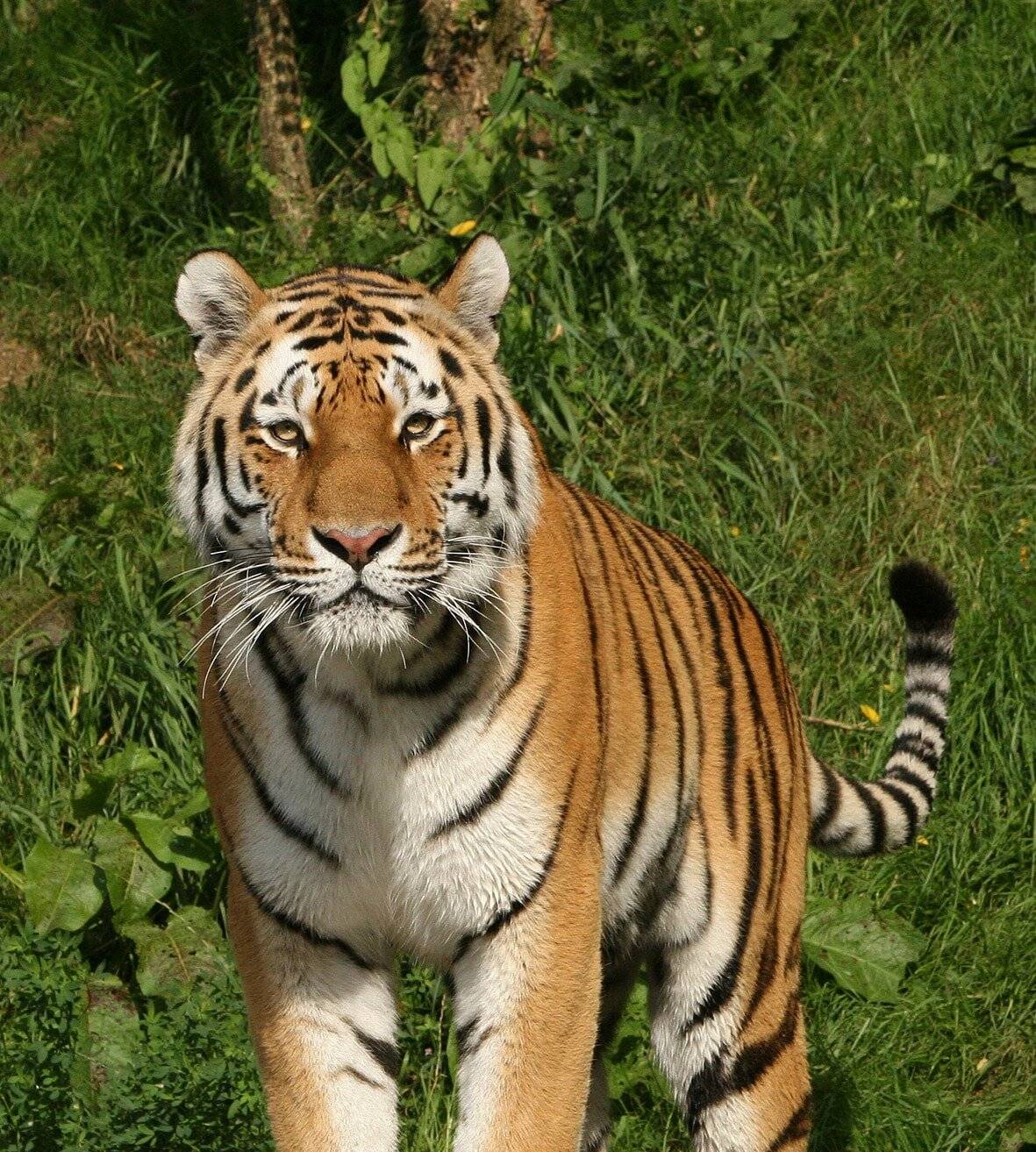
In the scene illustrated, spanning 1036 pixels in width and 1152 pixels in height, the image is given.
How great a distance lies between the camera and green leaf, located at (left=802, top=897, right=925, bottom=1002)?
3.70 meters

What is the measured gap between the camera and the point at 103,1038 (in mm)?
3367

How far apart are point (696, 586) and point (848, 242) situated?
2.07 m

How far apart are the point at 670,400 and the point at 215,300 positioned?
7.10 ft

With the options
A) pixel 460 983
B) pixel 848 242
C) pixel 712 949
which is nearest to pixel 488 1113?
pixel 460 983

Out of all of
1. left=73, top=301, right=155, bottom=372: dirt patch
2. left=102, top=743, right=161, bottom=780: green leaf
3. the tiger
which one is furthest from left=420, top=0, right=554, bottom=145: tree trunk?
the tiger

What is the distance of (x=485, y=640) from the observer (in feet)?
8.23

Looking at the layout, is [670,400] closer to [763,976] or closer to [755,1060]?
[763,976]

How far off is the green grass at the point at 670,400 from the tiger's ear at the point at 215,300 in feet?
3.99

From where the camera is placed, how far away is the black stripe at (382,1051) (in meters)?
2.61

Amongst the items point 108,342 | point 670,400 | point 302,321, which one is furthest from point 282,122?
point 302,321

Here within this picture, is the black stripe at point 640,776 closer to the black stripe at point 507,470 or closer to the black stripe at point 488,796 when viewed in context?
the black stripe at point 488,796

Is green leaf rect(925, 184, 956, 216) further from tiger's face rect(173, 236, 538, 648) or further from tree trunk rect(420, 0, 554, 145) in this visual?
tiger's face rect(173, 236, 538, 648)

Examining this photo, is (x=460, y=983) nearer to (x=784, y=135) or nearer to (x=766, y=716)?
(x=766, y=716)

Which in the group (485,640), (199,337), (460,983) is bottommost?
(460,983)
